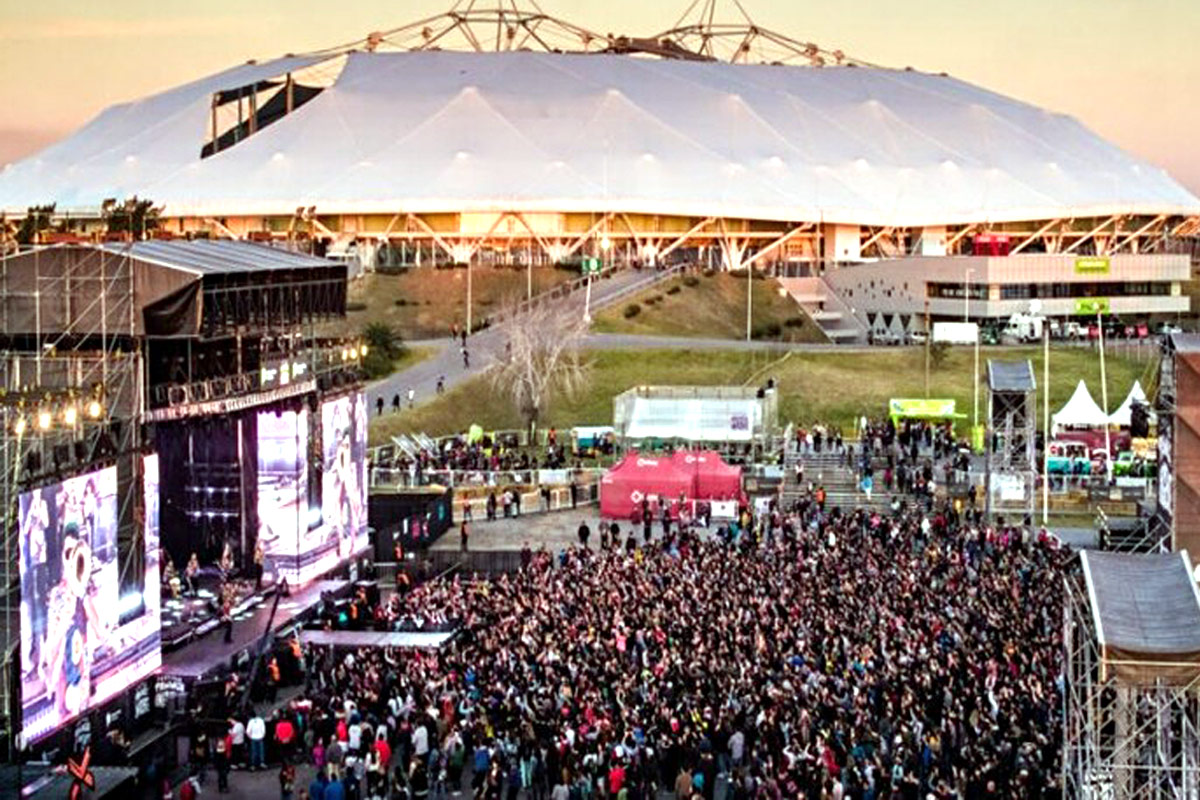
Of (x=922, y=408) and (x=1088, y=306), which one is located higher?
(x=1088, y=306)

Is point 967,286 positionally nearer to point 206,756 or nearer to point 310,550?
point 310,550

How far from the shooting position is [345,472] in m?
34.1

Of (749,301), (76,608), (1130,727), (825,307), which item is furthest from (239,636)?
(825,307)

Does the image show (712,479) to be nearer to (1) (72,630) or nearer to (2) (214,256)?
(2) (214,256)

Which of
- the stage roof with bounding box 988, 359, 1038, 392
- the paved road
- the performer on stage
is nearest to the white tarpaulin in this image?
the stage roof with bounding box 988, 359, 1038, 392

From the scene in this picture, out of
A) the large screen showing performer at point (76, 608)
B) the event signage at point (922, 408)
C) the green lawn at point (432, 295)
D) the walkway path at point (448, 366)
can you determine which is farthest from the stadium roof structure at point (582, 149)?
the large screen showing performer at point (76, 608)

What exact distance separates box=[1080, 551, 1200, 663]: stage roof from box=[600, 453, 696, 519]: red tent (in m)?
22.0

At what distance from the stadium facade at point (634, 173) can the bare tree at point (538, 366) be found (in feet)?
64.9

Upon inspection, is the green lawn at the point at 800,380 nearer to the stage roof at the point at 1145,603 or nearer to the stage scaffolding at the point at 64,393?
the stage scaffolding at the point at 64,393

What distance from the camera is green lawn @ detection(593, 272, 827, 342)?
65.2 meters

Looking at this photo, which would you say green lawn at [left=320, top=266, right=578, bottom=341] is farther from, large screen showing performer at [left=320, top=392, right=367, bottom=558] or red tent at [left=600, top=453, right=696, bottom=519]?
large screen showing performer at [left=320, top=392, right=367, bottom=558]

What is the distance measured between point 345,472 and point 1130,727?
64.9ft

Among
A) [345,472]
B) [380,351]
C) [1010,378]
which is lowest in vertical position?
[345,472]

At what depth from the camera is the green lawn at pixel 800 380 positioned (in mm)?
52219
